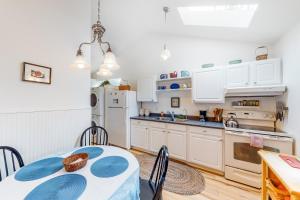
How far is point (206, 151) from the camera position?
2.53m

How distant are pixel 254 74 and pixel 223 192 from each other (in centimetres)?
189

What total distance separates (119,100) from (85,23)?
189cm

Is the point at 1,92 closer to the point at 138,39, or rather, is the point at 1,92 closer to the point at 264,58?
the point at 138,39

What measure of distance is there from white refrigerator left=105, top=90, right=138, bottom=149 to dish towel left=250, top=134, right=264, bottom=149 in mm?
2619

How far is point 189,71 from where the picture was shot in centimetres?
325

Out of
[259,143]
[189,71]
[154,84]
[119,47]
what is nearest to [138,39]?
[119,47]

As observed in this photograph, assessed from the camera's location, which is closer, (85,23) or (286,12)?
(286,12)

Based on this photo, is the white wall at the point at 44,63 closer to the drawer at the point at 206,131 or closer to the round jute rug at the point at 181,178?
the round jute rug at the point at 181,178

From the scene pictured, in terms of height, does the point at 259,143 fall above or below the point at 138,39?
below

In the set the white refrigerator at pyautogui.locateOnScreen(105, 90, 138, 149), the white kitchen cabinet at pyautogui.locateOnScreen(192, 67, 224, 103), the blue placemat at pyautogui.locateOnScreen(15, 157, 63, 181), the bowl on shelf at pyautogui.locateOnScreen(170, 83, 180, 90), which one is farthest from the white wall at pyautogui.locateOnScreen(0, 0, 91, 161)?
the white kitchen cabinet at pyautogui.locateOnScreen(192, 67, 224, 103)

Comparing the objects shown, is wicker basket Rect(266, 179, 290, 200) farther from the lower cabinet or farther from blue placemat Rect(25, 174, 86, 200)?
blue placemat Rect(25, 174, 86, 200)

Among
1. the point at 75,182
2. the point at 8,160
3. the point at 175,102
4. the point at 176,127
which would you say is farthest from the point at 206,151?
the point at 8,160

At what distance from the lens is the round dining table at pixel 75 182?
2.92 feet

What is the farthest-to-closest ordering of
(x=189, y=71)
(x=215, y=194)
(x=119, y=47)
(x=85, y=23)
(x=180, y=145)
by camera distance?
(x=119, y=47) < (x=189, y=71) < (x=180, y=145) < (x=85, y=23) < (x=215, y=194)
